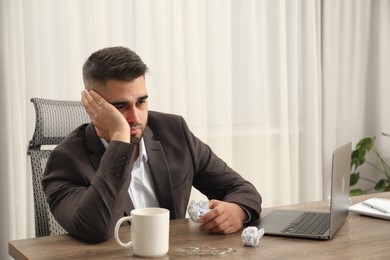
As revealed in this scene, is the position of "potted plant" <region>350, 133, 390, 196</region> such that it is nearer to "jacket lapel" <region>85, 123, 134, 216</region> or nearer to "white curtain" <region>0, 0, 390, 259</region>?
"white curtain" <region>0, 0, 390, 259</region>

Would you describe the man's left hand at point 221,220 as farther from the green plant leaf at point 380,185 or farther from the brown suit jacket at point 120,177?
the green plant leaf at point 380,185

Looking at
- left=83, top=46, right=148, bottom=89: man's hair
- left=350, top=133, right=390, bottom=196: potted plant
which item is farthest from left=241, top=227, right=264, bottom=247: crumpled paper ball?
left=350, top=133, right=390, bottom=196: potted plant

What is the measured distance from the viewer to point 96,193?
140 centimetres

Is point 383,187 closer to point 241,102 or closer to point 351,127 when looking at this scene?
point 351,127

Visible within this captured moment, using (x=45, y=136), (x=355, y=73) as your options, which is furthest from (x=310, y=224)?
(x=355, y=73)

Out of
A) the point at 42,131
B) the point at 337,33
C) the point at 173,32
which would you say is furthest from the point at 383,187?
the point at 42,131

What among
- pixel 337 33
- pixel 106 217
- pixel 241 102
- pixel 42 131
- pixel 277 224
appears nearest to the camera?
pixel 106 217

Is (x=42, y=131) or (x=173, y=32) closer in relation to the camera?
(x=42, y=131)

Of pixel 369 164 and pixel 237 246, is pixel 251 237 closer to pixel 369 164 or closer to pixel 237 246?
pixel 237 246

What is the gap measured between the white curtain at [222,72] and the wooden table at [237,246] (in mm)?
1540

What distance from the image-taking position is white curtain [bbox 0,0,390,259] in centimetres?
279

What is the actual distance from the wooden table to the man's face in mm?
345

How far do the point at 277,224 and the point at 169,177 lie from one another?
42 centimetres

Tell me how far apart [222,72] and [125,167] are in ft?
7.11
